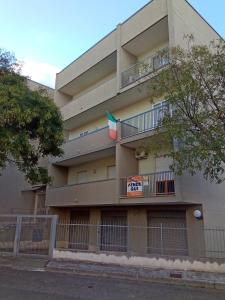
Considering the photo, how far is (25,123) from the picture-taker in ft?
43.3

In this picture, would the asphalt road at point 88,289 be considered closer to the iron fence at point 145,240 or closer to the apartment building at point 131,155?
the iron fence at point 145,240

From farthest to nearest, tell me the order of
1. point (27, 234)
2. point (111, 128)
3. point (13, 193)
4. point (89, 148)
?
point (13, 193)
point (89, 148)
point (111, 128)
point (27, 234)

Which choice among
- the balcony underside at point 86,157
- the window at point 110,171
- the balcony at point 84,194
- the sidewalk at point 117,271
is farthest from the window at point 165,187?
the window at point 110,171

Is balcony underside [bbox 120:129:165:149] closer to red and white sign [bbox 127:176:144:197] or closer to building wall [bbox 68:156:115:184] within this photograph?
red and white sign [bbox 127:176:144:197]

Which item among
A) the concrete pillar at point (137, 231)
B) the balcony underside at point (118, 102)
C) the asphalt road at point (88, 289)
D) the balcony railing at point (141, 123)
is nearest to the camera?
the asphalt road at point (88, 289)

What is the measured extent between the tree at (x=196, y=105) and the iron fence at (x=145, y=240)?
12.0 ft

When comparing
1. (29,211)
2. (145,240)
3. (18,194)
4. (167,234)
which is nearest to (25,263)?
(145,240)

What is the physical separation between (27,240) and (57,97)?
485 inches

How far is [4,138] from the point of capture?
12.4 metres

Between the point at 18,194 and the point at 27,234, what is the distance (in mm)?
8185

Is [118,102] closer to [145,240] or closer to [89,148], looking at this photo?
[89,148]

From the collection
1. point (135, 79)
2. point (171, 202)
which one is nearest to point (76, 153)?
point (135, 79)

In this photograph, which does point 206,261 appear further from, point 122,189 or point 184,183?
point 122,189

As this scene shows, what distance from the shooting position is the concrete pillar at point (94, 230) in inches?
522
